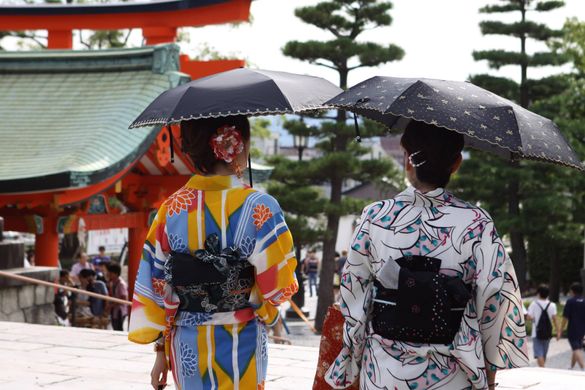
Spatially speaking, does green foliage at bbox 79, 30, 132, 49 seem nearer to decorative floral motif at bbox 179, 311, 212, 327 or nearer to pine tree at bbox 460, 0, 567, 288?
pine tree at bbox 460, 0, 567, 288

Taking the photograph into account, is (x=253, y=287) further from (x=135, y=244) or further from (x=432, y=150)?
(x=135, y=244)

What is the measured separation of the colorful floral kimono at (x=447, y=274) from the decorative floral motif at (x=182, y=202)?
2.19 feet

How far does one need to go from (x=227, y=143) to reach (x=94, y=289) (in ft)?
31.8

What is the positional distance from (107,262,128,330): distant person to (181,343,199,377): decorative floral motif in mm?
8905

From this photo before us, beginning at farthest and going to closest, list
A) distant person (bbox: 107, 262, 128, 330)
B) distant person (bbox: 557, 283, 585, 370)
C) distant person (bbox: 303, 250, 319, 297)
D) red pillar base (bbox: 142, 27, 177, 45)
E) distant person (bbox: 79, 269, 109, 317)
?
distant person (bbox: 303, 250, 319, 297)
red pillar base (bbox: 142, 27, 177, 45)
distant person (bbox: 557, 283, 585, 370)
distant person (bbox: 79, 269, 109, 317)
distant person (bbox: 107, 262, 128, 330)

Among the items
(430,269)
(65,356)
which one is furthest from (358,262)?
(65,356)

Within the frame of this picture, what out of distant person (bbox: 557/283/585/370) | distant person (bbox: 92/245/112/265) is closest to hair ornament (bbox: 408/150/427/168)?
distant person (bbox: 557/283/585/370)

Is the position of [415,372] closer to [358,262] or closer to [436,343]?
[436,343]

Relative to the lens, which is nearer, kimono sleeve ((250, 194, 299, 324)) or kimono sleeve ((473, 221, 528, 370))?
kimono sleeve ((473, 221, 528, 370))

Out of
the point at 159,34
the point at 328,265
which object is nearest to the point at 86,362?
the point at 159,34

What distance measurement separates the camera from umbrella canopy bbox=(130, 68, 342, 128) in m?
3.47

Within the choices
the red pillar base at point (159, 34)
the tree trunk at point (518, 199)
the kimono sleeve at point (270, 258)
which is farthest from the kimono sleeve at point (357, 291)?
the tree trunk at point (518, 199)

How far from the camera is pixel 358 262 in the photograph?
312 cm

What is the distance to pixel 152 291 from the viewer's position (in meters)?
3.49
